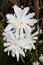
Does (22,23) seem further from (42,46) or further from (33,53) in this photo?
(42,46)

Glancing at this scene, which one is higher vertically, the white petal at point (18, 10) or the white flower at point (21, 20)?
the white petal at point (18, 10)

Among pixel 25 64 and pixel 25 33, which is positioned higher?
pixel 25 33

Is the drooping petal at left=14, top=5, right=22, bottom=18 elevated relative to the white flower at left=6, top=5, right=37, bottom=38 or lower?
elevated

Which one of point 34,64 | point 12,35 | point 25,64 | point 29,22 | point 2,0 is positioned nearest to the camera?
point 29,22

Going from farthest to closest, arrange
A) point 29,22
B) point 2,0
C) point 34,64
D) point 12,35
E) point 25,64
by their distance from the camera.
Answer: point 2,0 → point 25,64 → point 34,64 → point 12,35 → point 29,22

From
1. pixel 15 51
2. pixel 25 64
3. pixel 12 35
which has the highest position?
pixel 12 35

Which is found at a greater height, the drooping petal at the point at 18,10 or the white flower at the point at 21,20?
the drooping petal at the point at 18,10

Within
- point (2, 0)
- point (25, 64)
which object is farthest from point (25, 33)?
point (2, 0)

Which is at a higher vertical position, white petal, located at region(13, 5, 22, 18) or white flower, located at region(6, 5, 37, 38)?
white petal, located at region(13, 5, 22, 18)

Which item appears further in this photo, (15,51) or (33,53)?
(33,53)

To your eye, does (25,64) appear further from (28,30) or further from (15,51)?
→ (28,30)
